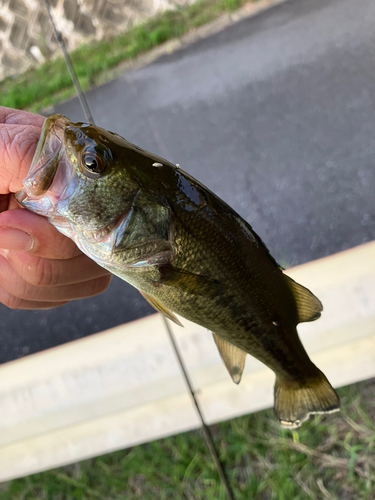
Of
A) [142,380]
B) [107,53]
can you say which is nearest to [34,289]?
[142,380]

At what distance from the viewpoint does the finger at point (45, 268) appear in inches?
51.6

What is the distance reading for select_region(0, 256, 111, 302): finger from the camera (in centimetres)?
145

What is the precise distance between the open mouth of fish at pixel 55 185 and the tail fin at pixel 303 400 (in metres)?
0.89

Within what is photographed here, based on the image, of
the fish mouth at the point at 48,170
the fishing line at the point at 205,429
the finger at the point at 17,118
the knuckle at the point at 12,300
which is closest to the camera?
the fish mouth at the point at 48,170

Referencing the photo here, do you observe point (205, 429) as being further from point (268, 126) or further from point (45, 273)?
point (268, 126)

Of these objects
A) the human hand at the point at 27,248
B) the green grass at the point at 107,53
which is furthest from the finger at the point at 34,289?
the green grass at the point at 107,53

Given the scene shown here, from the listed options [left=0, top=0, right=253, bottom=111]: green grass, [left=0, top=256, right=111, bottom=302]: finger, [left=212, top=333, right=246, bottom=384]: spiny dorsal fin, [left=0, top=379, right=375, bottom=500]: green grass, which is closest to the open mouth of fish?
[left=0, top=256, right=111, bottom=302]: finger

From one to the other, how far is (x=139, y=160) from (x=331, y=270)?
4.52ft

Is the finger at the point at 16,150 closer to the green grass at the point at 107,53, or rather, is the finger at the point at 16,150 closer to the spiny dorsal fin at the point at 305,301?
the spiny dorsal fin at the point at 305,301

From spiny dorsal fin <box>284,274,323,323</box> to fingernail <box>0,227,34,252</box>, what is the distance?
2.68 feet

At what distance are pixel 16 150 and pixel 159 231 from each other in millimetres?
442

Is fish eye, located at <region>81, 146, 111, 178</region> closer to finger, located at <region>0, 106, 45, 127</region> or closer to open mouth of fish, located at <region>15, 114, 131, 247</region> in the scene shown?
open mouth of fish, located at <region>15, 114, 131, 247</region>

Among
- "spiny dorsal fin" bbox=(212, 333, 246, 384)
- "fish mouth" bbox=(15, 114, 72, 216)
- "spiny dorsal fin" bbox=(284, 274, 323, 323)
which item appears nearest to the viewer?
"fish mouth" bbox=(15, 114, 72, 216)

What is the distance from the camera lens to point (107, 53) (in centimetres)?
438
